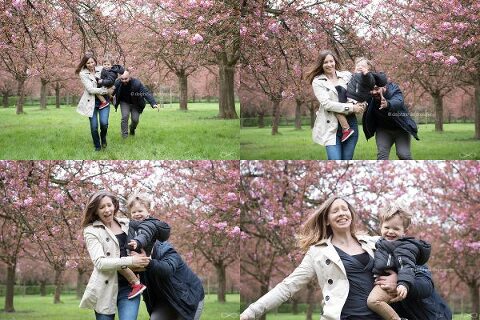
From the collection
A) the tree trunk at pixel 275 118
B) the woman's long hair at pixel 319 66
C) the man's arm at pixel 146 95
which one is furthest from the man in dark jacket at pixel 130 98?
the woman's long hair at pixel 319 66

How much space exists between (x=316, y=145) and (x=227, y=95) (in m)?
1.54

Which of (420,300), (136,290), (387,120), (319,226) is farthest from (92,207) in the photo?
(387,120)

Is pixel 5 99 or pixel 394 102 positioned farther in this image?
pixel 5 99

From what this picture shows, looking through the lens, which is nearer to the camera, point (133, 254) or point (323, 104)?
point (133, 254)

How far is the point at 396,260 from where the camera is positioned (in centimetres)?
457

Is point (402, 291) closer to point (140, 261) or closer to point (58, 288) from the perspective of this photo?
point (140, 261)

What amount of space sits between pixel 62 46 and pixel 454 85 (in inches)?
213

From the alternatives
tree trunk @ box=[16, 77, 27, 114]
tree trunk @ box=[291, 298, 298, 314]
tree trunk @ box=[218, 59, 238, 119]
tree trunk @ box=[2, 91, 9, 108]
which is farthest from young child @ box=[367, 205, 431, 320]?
tree trunk @ box=[291, 298, 298, 314]

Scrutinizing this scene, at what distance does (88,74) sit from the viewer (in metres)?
8.11

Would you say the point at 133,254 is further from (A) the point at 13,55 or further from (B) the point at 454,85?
(B) the point at 454,85

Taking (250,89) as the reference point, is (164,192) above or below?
below

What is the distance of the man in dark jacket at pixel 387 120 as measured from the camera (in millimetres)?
7273

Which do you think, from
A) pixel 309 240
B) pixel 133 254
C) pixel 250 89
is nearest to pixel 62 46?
pixel 250 89

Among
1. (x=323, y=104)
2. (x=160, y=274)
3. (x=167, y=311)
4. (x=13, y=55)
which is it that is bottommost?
(x=167, y=311)
